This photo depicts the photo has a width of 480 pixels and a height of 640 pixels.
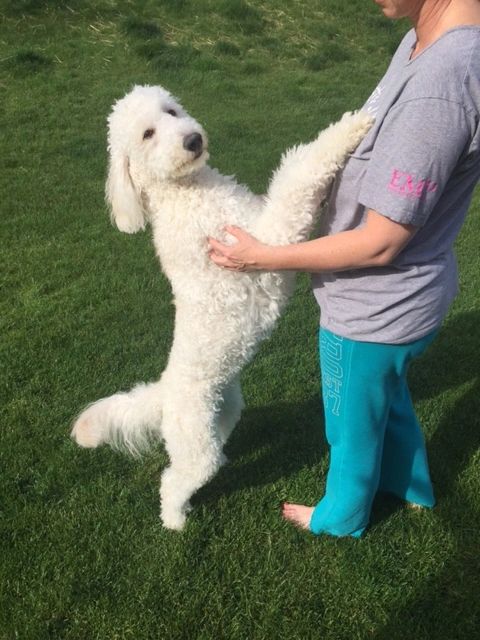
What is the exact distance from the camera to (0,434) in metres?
3.54

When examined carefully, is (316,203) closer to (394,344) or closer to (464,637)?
(394,344)

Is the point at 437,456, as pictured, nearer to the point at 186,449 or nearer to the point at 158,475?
the point at 186,449

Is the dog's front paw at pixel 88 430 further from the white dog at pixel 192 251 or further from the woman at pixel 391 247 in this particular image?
the woman at pixel 391 247

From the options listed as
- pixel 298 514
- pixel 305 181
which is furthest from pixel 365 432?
pixel 305 181

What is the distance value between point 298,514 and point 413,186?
6.52ft

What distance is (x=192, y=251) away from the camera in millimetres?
2535

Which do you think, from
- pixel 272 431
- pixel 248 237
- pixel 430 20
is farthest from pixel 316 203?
pixel 272 431

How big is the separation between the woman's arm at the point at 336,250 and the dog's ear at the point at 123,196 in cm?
65

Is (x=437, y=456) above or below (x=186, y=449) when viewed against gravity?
below

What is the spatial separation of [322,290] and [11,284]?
138 inches

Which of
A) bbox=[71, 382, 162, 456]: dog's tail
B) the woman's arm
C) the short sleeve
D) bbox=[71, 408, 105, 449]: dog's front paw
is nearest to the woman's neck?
the short sleeve

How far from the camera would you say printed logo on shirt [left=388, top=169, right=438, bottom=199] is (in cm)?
158

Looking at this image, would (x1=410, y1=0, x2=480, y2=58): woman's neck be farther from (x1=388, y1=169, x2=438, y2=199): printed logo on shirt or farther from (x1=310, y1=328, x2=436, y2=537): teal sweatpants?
(x1=310, y1=328, x2=436, y2=537): teal sweatpants

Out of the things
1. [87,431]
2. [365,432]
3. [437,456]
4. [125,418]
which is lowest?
[437,456]
